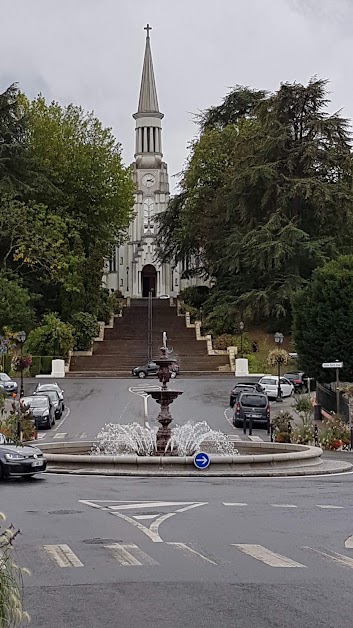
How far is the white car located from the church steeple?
201 feet

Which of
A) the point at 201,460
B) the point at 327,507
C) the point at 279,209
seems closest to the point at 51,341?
the point at 279,209

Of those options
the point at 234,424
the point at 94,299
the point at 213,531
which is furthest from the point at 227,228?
the point at 213,531

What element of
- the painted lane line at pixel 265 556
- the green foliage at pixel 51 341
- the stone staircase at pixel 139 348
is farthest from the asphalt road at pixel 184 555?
the green foliage at pixel 51 341

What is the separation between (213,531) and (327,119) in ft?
200

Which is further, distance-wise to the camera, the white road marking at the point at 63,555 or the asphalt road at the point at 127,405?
the asphalt road at the point at 127,405

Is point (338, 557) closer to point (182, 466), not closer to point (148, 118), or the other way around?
point (182, 466)

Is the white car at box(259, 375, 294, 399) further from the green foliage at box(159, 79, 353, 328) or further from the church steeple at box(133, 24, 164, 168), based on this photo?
the church steeple at box(133, 24, 164, 168)

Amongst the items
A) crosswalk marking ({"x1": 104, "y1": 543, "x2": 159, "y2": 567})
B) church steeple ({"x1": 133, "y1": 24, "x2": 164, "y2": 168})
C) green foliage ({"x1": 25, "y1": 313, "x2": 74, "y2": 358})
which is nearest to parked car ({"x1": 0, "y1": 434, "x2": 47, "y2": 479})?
crosswalk marking ({"x1": 104, "y1": 543, "x2": 159, "y2": 567})

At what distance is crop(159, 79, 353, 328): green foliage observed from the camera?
68.9m

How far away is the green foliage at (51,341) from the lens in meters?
66.1

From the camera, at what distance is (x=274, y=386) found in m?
53.4

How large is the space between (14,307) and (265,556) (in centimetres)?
5786

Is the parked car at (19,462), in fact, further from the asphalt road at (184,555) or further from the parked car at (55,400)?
the parked car at (55,400)

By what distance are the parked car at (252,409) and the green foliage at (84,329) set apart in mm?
29672
